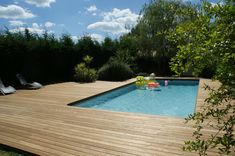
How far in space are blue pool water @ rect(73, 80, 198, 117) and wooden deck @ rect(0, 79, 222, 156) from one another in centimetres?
190

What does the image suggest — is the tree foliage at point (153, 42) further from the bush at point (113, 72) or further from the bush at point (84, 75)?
the bush at point (84, 75)

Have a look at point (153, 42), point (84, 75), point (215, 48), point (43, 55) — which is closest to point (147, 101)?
point (84, 75)

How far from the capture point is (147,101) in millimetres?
8227

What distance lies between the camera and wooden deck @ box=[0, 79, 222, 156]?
10.0ft

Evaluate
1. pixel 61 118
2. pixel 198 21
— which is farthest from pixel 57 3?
pixel 198 21

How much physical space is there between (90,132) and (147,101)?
477 cm

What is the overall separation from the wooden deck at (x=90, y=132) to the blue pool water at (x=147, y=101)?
6.25 ft

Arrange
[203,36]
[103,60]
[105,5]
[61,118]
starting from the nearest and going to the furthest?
[203,36], [61,118], [105,5], [103,60]

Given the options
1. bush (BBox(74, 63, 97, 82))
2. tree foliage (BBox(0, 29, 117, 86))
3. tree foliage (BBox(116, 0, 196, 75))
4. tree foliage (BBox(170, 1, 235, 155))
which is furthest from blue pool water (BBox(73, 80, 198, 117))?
tree foliage (BBox(116, 0, 196, 75))

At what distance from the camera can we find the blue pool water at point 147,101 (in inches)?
275

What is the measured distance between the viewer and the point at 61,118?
4707 mm

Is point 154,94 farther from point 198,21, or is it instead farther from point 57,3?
point 198,21

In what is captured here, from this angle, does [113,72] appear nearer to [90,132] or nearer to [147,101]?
[147,101]

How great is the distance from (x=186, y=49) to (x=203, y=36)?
0.49 ft
